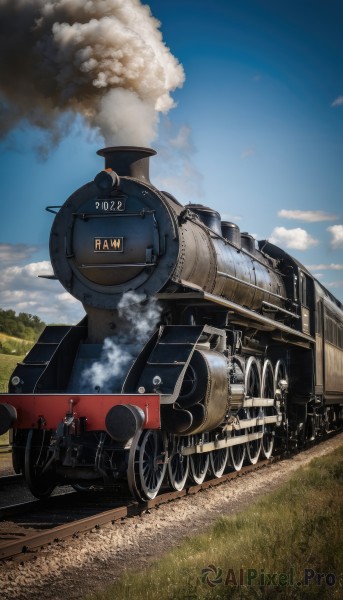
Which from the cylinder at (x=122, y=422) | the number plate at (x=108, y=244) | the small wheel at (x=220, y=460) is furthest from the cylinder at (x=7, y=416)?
the small wheel at (x=220, y=460)

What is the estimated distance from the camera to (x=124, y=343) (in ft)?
28.6

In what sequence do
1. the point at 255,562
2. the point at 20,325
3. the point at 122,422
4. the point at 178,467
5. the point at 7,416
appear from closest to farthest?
the point at 255,562
the point at 122,422
the point at 7,416
the point at 178,467
the point at 20,325

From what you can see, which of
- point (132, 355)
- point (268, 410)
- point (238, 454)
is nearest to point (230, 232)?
point (268, 410)

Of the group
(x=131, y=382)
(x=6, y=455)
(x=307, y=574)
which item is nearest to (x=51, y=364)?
(x=131, y=382)

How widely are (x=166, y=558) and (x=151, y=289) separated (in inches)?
144

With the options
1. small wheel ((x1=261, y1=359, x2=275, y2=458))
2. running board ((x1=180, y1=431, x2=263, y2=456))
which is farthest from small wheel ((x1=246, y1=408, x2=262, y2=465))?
running board ((x1=180, y1=431, x2=263, y2=456))

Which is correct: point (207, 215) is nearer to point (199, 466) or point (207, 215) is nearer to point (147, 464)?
point (199, 466)

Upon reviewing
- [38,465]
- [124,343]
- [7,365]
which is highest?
[7,365]

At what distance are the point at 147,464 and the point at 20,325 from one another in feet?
95.3

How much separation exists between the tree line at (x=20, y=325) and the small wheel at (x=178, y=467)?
26279 mm

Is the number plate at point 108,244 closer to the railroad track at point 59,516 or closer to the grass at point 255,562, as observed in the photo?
the railroad track at point 59,516

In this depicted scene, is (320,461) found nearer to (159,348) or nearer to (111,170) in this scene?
(159,348)

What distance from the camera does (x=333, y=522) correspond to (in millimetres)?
6168

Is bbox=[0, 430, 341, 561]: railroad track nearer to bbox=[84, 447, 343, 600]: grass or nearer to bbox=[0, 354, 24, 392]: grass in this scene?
bbox=[84, 447, 343, 600]: grass
